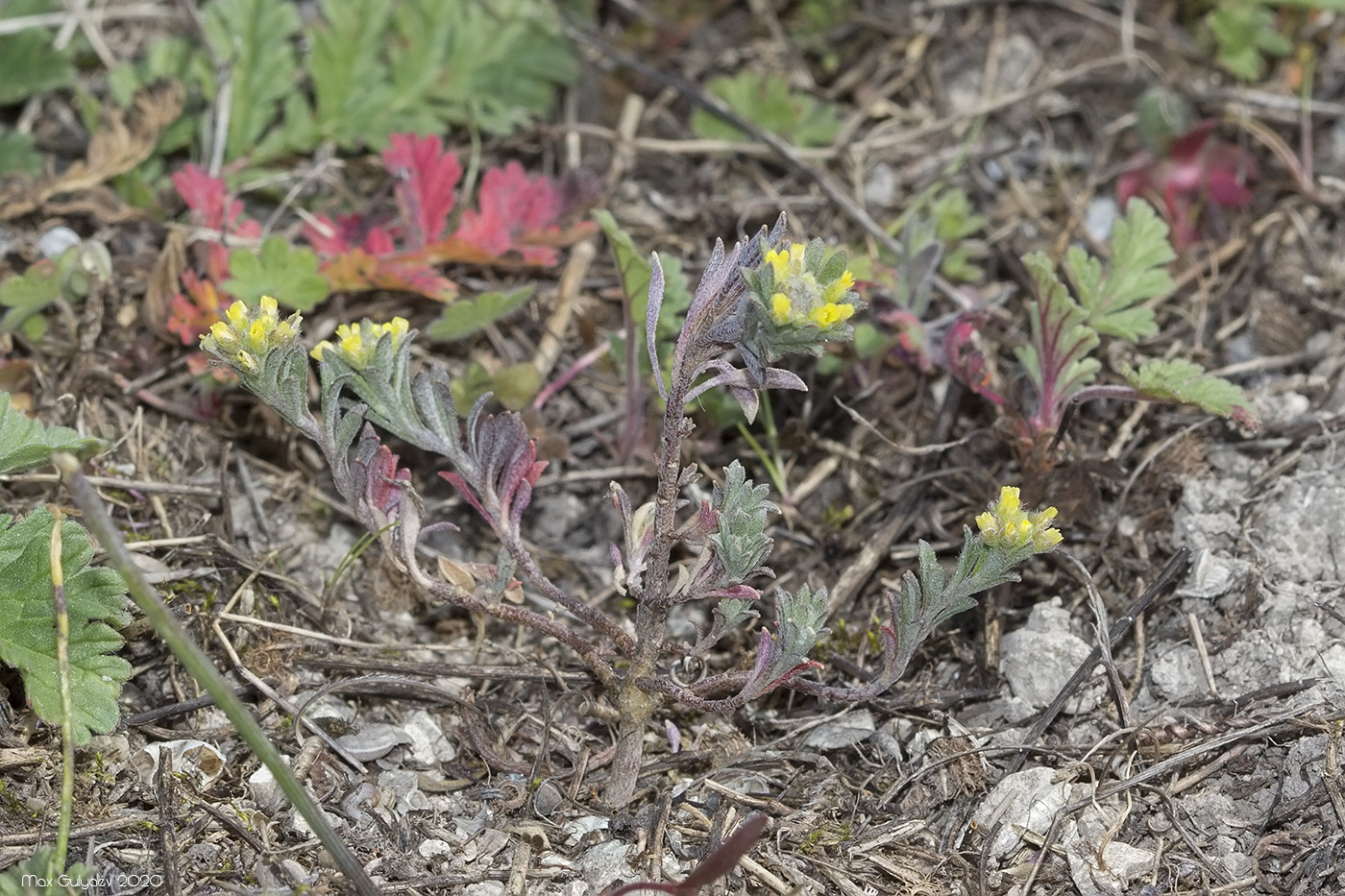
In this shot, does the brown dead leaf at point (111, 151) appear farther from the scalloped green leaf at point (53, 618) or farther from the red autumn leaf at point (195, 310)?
the scalloped green leaf at point (53, 618)

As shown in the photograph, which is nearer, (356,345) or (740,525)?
(740,525)

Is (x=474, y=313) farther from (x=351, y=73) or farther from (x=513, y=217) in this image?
(x=351, y=73)

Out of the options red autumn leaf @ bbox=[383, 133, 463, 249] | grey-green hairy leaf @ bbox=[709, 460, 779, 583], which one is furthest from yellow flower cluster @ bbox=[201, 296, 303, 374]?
red autumn leaf @ bbox=[383, 133, 463, 249]

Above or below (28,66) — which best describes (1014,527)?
below

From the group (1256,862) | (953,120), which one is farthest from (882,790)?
(953,120)

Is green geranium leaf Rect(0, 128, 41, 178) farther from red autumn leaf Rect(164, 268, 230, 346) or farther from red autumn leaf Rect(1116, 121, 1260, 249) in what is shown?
red autumn leaf Rect(1116, 121, 1260, 249)

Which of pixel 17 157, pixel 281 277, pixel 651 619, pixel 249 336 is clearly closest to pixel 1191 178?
pixel 651 619

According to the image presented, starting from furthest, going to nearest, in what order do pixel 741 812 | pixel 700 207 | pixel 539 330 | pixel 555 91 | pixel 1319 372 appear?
pixel 555 91 < pixel 700 207 < pixel 539 330 < pixel 1319 372 < pixel 741 812

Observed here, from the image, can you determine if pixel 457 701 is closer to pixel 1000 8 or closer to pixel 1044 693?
pixel 1044 693
